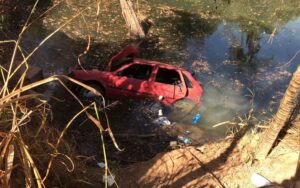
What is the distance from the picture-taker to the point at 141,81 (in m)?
9.99

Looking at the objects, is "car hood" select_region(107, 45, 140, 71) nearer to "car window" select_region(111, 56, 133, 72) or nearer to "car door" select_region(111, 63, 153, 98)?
"car window" select_region(111, 56, 133, 72)

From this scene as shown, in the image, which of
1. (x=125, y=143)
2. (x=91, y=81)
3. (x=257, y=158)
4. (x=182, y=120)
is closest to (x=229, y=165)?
(x=257, y=158)

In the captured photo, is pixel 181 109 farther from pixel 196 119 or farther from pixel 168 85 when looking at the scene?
pixel 168 85

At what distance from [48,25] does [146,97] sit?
6138 millimetres

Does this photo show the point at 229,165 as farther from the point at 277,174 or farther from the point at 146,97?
the point at 146,97

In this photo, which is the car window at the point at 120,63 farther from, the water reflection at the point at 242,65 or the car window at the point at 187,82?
the water reflection at the point at 242,65

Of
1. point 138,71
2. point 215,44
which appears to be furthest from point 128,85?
point 215,44

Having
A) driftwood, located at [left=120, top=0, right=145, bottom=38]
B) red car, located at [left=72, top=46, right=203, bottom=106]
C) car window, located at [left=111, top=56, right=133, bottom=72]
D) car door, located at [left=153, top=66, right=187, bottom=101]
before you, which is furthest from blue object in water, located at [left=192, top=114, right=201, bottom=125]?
driftwood, located at [left=120, top=0, right=145, bottom=38]

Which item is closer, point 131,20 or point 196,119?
point 196,119

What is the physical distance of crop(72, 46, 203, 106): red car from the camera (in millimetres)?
9898

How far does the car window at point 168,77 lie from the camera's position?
33.8 ft

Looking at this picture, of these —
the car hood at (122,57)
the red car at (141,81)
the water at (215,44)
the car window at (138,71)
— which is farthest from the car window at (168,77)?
the water at (215,44)

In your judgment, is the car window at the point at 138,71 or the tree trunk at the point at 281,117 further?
the car window at the point at 138,71

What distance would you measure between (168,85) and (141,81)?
72cm
